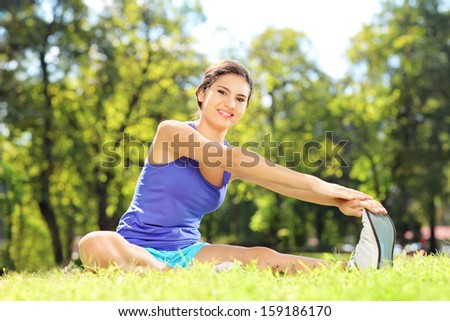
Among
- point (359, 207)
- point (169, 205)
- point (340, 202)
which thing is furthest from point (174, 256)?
point (359, 207)

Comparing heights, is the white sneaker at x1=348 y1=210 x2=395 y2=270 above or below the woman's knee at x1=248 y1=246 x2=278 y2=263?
above

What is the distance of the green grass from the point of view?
2.84 meters

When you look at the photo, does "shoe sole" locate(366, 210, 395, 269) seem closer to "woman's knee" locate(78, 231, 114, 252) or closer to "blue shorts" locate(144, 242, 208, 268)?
"blue shorts" locate(144, 242, 208, 268)

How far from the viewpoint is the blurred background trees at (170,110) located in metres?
21.6

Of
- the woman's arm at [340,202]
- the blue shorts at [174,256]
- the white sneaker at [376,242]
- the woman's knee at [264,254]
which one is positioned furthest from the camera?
the woman's knee at [264,254]

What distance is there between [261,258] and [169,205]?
765mm

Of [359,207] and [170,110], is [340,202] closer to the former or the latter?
[359,207]

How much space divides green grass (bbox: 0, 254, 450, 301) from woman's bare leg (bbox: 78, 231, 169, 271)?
0.60 feet

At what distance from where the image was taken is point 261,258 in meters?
4.29

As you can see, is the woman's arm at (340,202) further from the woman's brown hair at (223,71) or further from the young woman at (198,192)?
the woman's brown hair at (223,71)

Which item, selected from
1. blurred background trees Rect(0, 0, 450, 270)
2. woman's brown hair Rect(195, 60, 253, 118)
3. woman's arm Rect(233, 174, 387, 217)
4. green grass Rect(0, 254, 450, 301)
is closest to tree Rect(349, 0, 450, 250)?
blurred background trees Rect(0, 0, 450, 270)

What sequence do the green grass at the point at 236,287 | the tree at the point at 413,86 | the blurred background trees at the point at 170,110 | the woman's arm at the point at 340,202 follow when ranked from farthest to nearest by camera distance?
the tree at the point at 413,86
the blurred background trees at the point at 170,110
the woman's arm at the point at 340,202
the green grass at the point at 236,287

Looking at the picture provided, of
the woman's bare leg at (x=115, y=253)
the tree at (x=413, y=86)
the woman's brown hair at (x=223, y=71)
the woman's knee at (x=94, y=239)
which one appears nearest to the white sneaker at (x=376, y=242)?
the woman's bare leg at (x=115, y=253)

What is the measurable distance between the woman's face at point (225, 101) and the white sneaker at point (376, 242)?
1.34 m
